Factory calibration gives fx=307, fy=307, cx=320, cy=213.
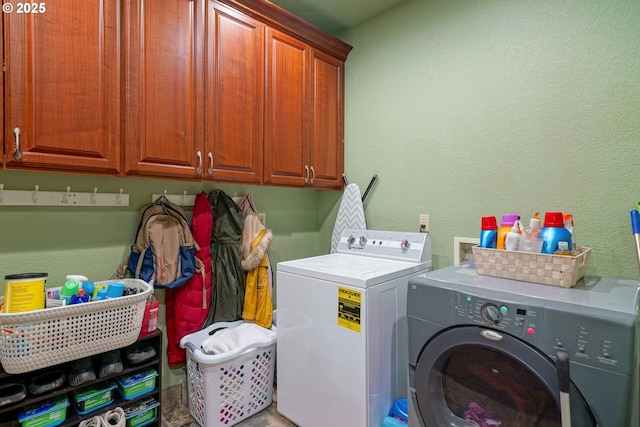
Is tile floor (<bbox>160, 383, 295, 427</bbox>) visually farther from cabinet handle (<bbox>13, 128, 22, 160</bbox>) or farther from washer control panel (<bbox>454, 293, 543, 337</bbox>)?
cabinet handle (<bbox>13, 128, 22, 160</bbox>)

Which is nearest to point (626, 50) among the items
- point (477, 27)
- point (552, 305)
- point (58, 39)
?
point (477, 27)

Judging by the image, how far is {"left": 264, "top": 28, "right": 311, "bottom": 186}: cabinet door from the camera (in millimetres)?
1971

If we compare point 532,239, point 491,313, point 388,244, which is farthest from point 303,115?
point 491,313

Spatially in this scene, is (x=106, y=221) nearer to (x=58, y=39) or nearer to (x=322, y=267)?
(x=58, y=39)

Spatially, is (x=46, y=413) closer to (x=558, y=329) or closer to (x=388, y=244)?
(x=388, y=244)

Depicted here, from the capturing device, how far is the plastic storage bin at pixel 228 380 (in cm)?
161

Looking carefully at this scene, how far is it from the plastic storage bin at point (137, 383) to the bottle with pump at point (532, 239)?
6.04 ft

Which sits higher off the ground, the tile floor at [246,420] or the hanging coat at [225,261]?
the hanging coat at [225,261]

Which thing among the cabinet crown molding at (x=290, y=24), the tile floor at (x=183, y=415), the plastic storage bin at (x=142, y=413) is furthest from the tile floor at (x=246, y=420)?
the cabinet crown molding at (x=290, y=24)

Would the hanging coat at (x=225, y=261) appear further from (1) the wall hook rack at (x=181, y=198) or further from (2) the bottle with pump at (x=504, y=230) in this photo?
(2) the bottle with pump at (x=504, y=230)

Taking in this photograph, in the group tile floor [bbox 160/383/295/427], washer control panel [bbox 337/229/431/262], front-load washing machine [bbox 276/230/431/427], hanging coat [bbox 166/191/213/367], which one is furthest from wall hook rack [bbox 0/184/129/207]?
washer control panel [bbox 337/229/431/262]

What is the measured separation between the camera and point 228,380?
1.67m

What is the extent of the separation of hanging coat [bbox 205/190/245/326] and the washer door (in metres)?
1.24

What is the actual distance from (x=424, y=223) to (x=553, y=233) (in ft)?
2.88
